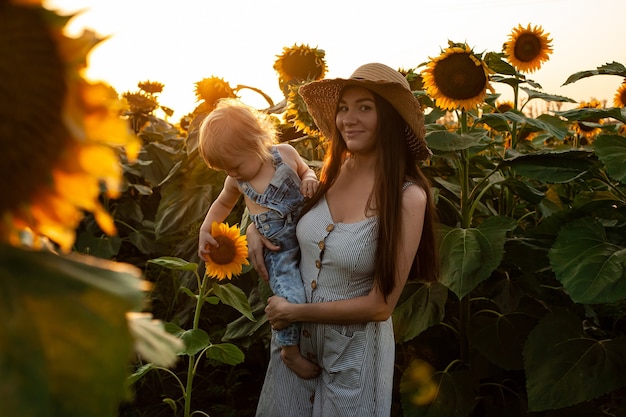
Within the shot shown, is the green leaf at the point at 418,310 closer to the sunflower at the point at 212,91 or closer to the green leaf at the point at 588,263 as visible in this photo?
the green leaf at the point at 588,263

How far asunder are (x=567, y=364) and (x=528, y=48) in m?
1.87

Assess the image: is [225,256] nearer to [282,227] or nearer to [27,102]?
[282,227]

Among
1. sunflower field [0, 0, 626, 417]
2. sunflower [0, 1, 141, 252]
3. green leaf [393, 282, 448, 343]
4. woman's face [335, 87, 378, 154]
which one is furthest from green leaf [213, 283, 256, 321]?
sunflower [0, 1, 141, 252]

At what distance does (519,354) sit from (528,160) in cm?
66

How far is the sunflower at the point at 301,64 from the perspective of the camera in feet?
10.4

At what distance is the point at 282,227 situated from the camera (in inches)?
80.4

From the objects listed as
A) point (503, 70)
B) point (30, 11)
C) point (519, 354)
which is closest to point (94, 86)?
point (30, 11)

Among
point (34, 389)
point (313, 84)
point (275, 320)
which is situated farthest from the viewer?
point (313, 84)

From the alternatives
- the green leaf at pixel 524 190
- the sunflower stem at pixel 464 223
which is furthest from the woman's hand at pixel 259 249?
the green leaf at pixel 524 190

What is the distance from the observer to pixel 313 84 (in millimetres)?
2111

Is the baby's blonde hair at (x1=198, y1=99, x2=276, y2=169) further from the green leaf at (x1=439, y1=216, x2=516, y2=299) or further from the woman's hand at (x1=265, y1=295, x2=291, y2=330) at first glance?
the green leaf at (x1=439, y1=216, x2=516, y2=299)

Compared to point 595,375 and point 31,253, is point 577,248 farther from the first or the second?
point 31,253

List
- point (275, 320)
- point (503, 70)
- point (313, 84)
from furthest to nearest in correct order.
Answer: point (503, 70)
point (313, 84)
point (275, 320)

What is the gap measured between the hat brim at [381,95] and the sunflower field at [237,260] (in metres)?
0.31
